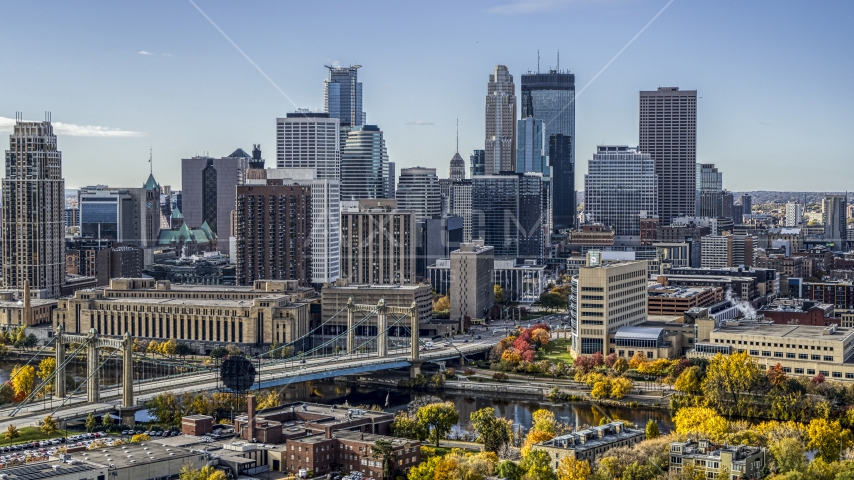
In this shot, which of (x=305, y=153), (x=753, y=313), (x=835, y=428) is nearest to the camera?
(x=835, y=428)

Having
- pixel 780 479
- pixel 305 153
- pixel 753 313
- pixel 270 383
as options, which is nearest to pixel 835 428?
pixel 780 479

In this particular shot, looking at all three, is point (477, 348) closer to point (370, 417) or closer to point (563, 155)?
point (370, 417)

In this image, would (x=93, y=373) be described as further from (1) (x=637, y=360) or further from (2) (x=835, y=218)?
(2) (x=835, y=218)

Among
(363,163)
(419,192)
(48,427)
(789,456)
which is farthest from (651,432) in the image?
(363,163)

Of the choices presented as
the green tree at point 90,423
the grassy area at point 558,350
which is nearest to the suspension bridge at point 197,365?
the green tree at point 90,423

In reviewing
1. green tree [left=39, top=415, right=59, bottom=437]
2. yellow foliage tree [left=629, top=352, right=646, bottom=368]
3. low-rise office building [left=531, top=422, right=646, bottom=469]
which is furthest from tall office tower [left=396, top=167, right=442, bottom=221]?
low-rise office building [left=531, top=422, right=646, bottom=469]

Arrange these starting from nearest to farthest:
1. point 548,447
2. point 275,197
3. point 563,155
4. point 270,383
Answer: point 548,447
point 270,383
point 275,197
point 563,155
